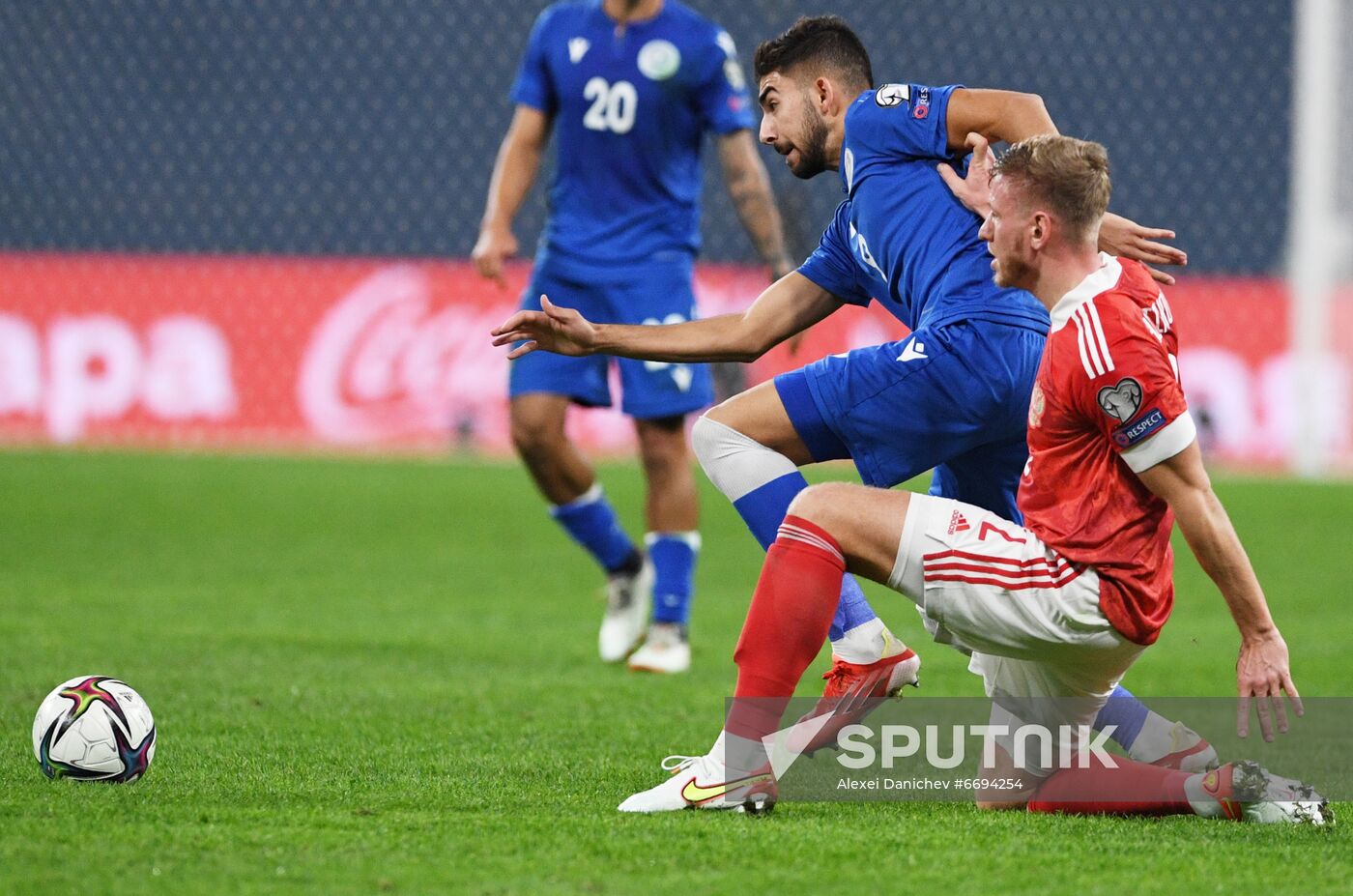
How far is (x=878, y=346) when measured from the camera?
386 centimetres

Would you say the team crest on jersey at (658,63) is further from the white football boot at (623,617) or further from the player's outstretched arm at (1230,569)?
the player's outstretched arm at (1230,569)

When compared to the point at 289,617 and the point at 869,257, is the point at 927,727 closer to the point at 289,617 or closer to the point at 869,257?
the point at 869,257

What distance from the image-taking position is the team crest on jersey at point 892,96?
3.90 meters

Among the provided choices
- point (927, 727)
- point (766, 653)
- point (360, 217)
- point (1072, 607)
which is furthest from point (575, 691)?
point (360, 217)

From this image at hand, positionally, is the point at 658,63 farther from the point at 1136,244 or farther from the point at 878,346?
the point at 1136,244

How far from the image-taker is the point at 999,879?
2.82 metres

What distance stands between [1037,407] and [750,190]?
3.03m

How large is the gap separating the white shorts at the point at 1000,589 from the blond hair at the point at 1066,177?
21.7 inches

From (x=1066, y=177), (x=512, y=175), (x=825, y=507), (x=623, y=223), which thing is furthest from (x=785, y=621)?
(x=512, y=175)

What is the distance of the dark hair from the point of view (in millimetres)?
A: 4027

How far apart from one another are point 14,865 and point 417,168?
494 inches

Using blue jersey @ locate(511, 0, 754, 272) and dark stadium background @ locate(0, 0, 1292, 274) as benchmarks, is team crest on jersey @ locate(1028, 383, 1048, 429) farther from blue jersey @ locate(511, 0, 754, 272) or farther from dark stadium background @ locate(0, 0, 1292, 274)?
dark stadium background @ locate(0, 0, 1292, 274)

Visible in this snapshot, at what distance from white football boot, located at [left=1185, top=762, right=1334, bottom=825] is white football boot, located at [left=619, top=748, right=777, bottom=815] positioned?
0.84 metres

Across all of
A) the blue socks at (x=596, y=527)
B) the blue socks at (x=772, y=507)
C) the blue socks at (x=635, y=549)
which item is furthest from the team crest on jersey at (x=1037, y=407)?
the blue socks at (x=596, y=527)
